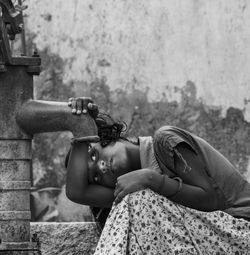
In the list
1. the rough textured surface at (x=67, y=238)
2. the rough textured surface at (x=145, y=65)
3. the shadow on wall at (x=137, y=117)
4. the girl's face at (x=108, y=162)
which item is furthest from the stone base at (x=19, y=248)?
the rough textured surface at (x=145, y=65)

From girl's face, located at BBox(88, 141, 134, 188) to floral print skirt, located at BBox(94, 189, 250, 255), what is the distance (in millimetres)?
293

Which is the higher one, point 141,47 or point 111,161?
point 111,161

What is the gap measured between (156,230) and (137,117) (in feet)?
17.3

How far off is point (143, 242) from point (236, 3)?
5.86m

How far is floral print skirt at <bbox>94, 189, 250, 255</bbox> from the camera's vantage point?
5.09 m

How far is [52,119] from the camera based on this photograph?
525 centimetres

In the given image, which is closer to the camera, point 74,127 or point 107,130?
point 74,127

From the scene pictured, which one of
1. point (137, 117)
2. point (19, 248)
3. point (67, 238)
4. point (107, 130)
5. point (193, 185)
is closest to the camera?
point (19, 248)

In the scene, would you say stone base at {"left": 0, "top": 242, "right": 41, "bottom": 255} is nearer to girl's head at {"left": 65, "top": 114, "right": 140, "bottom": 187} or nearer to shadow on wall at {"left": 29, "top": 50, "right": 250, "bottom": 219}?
girl's head at {"left": 65, "top": 114, "right": 140, "bottom": 187}

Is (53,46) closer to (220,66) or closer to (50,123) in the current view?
(220,66)

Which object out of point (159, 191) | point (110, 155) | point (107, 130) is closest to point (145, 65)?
point (107, 130)

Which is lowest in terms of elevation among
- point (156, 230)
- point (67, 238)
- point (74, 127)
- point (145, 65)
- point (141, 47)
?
point (145, 65)

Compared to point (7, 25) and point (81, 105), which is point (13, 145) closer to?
point (81, 105)

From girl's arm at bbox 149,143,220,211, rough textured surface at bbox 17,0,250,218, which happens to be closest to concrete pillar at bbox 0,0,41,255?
girl's arm at bbox 149,143,220,211
